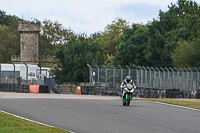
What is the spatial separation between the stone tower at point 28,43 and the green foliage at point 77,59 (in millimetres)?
22770

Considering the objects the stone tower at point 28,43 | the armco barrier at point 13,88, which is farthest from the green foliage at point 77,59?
the armco barrier at point 13,88

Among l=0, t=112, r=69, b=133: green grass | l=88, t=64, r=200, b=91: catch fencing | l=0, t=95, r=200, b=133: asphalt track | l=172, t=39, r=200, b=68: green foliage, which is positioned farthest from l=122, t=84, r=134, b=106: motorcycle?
l=172, t=39, r=200, b=68: green foliage

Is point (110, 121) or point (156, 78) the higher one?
point (156, 78)

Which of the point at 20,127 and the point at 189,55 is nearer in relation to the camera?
the point at 20,127

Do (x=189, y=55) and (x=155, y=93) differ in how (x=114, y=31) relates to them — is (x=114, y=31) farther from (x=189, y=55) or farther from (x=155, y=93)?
(x=155, y=93)

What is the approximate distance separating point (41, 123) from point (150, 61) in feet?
189

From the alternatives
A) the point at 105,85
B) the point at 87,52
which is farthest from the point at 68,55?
the point at 105,85

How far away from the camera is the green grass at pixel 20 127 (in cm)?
1457

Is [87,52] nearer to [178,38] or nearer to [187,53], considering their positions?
[178,38]

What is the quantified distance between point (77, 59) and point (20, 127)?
214ft

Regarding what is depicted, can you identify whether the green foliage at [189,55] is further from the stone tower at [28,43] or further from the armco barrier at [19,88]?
the stone tower at [28,43]

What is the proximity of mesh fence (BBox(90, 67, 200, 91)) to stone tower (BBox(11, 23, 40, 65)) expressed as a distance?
5977 centimetres

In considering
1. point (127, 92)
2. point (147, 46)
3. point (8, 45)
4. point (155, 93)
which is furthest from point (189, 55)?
point (8, 45)

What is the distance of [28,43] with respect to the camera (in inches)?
4210
